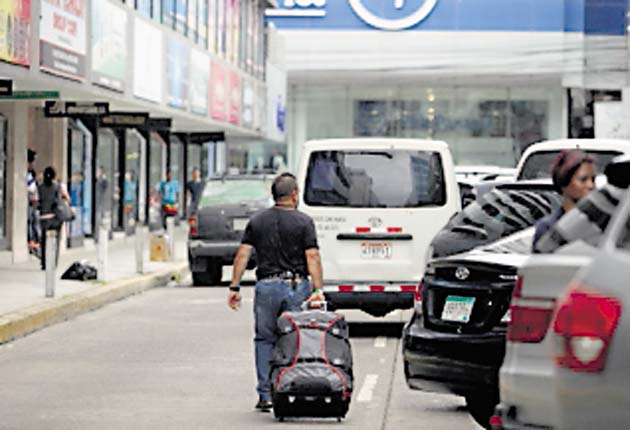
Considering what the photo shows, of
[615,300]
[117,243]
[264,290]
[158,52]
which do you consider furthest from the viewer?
[117,243]

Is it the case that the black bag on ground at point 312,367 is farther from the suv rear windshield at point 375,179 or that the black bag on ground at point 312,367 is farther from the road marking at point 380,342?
the suv rear windshield at point 375,179

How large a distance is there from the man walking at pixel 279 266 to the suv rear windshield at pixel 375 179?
Result: 5766 mm

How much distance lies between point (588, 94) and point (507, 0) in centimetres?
646

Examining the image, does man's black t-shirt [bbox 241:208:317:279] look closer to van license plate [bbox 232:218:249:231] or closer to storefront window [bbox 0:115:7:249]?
van license plate [bbox 232:218:249:231]

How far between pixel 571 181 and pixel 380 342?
8340 millimetres

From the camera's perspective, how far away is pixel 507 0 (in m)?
71.8

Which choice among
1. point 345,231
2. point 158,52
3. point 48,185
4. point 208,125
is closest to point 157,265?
point 48,185

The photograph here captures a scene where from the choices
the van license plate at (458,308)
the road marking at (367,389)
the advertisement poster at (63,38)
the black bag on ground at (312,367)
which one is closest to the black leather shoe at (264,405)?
the black bag on ground at (312,367)

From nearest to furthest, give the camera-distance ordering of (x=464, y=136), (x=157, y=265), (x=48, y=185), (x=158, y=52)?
(x=48, y=185) < (x=157, y=265) < (x=158, y=52) < (x=464, y=136)

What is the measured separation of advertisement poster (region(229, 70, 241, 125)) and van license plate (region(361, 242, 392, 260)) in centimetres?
2955

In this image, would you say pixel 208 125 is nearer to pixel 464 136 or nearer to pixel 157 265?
pixel 157 265

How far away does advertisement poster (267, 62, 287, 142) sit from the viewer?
5704 cm

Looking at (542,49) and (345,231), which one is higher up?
(542,49)

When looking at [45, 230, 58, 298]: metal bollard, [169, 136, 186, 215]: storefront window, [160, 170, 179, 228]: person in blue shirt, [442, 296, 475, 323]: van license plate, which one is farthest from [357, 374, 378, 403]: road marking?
[169, 136, 186, 215]: storefront window
